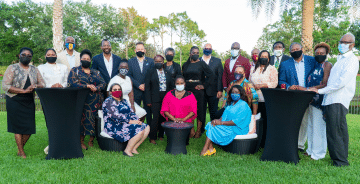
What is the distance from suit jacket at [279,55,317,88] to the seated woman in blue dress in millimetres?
928

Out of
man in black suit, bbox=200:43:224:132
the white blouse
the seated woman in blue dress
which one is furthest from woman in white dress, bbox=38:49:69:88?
the white blouse

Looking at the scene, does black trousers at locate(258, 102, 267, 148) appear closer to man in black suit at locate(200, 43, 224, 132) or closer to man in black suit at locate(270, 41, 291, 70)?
man in black suit at locate(270, 41, 291, 70)

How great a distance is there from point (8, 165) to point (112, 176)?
1.86 meters

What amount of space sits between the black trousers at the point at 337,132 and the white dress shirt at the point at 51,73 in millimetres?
4795

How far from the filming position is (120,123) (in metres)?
4.52

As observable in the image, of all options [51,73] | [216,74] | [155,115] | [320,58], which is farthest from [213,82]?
[51,73]

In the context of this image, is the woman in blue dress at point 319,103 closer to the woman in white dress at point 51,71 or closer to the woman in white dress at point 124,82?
the woman in white dress at point 124,82

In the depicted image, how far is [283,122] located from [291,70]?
119 centimetres

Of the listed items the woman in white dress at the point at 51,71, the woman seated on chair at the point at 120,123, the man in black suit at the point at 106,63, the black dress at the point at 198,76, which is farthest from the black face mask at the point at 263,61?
the woman in white dress at the point at 51,71

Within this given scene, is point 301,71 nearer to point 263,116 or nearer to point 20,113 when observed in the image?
point 263,116

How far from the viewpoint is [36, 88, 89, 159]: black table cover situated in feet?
12.7

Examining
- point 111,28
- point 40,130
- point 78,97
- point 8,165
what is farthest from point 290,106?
point 111,28

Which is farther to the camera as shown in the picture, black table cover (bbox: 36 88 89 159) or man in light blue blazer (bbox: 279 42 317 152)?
man in light blue blazer (bbox: 279 42 317 152)

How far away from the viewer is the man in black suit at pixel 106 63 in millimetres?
5333
